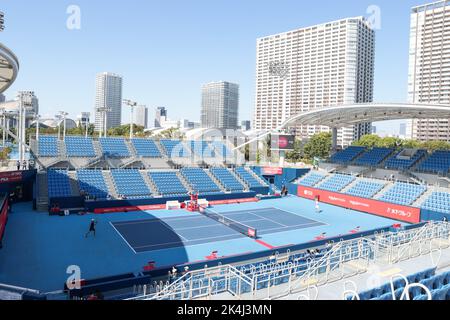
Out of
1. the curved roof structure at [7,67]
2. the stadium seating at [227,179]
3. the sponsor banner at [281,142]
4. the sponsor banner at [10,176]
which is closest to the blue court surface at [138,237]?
the sponsor banner at [10,176]

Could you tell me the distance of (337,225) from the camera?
95.6 ft

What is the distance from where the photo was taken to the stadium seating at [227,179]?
132 feet

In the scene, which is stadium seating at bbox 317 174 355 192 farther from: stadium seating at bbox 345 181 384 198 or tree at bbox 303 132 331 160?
tree at bbox 303 132 331 160

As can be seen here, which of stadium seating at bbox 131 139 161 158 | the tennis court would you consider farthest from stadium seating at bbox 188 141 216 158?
the tennis court

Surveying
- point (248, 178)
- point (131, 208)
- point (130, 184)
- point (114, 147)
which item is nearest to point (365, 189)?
point (248, 178)

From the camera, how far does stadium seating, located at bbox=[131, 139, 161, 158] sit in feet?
146

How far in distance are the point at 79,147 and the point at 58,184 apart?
9609 mm

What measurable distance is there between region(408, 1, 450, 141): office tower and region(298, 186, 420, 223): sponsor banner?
104m

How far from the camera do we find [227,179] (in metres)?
41.9

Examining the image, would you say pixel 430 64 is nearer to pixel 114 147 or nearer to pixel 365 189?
pixel 365 189

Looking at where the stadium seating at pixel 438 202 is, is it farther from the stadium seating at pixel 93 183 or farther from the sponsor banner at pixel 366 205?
the stadium seating at pixel 93 183

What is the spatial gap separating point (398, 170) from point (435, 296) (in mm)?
32846
